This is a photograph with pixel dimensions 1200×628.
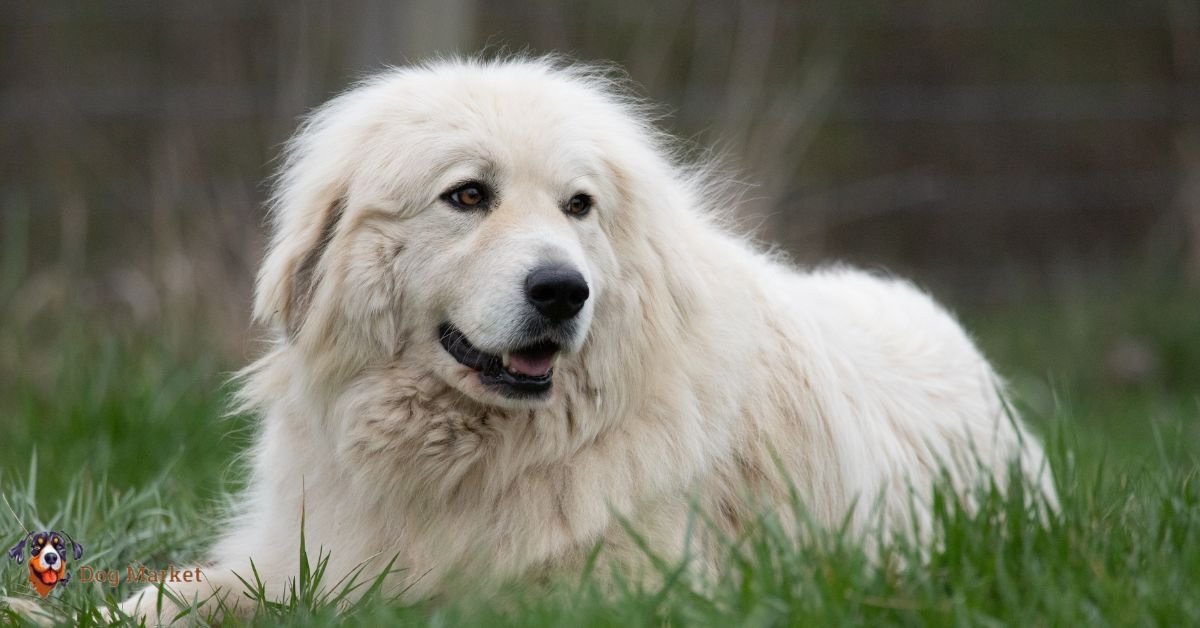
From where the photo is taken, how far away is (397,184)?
10.8 ft

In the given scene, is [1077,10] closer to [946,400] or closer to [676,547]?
[946,400]

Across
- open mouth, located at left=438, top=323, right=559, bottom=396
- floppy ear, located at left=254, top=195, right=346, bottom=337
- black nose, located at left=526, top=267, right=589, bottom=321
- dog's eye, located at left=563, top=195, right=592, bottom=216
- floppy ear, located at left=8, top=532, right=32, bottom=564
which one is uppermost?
dog's eye, located at left=563, top=195, right=592, bottom=216

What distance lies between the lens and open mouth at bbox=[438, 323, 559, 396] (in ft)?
10.5

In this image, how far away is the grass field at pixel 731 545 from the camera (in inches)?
99.0

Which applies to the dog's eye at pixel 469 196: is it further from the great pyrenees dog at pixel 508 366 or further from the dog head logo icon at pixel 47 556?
the dog head logo icon at pixel 47 556

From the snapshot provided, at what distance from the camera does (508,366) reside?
3.19 meters

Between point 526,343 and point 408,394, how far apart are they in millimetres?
343

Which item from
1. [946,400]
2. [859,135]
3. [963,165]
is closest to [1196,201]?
[963,165]

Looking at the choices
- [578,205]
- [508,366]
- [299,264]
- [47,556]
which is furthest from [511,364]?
[47,556]

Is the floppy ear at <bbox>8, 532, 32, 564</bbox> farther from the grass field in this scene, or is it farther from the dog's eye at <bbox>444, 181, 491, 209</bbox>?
the dog's eye at <bbox>444, 181, 491, 209</bbox>

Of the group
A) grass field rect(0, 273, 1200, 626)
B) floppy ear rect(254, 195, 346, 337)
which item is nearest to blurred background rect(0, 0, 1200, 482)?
grass field rect(0, 273, 1200, 626)

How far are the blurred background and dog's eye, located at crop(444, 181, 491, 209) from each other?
2.86m

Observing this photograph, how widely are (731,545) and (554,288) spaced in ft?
2.54

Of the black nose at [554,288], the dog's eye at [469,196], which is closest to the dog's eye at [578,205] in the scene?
the dog's eye at [469,196]
